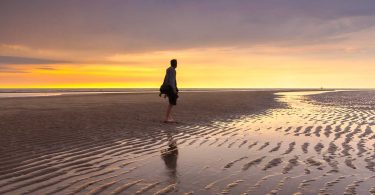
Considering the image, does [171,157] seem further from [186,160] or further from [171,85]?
[171,85]

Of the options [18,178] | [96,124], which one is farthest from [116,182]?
[96,124]

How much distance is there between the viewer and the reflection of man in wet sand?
6203 mm

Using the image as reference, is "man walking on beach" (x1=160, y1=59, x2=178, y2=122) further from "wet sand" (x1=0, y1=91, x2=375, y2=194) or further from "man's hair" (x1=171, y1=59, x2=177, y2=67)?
"wet sand" (x1=0, y1=91, x2=375, y2=194)

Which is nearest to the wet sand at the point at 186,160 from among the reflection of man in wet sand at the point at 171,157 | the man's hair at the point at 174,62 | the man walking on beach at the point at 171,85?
the reflection of man in wet sand at the point at 171,157

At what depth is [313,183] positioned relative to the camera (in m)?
5.39

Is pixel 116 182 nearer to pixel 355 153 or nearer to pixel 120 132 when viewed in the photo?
pixel 355 153

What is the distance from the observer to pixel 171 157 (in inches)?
289

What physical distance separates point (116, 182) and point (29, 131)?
6661mm

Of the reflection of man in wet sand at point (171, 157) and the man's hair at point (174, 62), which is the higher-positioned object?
the man's hair at point (174, 62)

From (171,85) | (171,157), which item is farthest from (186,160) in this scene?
(171,85)

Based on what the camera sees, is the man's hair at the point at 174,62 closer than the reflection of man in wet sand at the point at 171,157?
No

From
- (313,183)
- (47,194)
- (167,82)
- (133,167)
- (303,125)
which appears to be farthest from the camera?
(167,82)

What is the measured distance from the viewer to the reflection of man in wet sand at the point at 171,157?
20.4 ft

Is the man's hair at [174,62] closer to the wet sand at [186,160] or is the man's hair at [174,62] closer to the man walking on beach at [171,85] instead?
the man walking on beach at [171,85]
